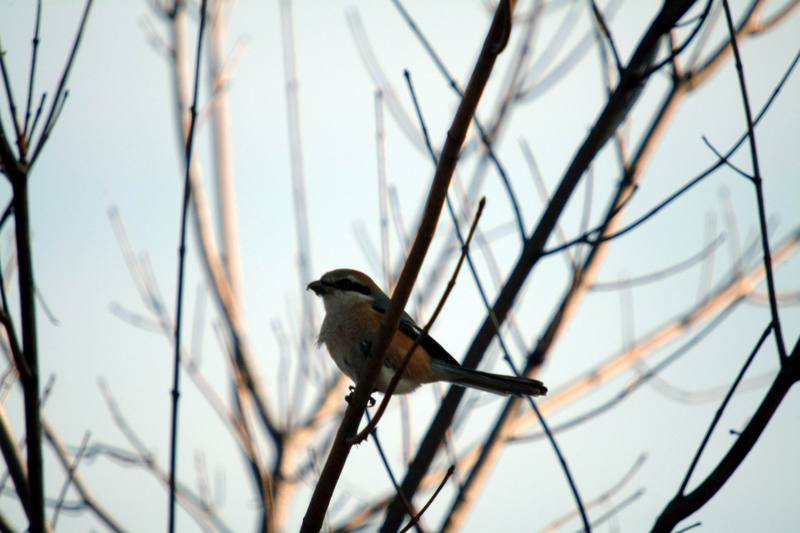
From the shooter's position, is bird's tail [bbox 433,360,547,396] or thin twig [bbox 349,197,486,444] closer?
thin twig [bbox 349,197,486,444]

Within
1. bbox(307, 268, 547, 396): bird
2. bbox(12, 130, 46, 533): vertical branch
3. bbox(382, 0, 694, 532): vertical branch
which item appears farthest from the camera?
bbox(307, 268, 547, 396): bird

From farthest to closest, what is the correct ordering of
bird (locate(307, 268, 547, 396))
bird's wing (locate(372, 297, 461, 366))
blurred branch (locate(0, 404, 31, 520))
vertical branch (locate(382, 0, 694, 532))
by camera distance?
bird's wing (locate(372, 297, 461, 366)) → bird (locate(307, 268, 547, 396)) → vertical branch (locate(382, 0, 694, 532)) → blurred branch (locate(0, 404, 31, 520))

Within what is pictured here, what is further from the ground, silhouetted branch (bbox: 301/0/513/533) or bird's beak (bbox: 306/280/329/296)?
bird's beak (bbox: 306/280/329/296)

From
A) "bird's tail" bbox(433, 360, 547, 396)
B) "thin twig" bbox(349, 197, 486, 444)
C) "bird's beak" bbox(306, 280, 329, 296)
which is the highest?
"bird's beak" bbox(306, 280, 329, 296)

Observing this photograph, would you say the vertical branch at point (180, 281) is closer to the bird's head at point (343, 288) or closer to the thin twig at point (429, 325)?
the thin twig at point (429, 325)

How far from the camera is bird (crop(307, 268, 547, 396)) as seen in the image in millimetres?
3342

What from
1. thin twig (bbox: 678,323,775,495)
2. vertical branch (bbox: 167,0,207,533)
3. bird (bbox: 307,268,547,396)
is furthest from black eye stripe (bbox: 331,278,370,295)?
thin twig (bbox: 678,323,775,495)

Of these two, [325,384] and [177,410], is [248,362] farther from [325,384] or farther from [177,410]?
[177,410]

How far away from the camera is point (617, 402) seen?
377cm

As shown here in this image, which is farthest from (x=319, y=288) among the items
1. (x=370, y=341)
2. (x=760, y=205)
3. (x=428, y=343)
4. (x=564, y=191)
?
(x=760, y=205)

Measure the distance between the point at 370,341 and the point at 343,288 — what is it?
482mm

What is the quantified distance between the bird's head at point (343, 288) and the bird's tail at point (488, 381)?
1.99 feet

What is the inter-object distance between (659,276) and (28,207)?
10.1 feet

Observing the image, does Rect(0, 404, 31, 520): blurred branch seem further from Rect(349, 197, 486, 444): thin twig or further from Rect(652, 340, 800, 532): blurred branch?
Rect(652, 340, 800, 532): blurred branch
